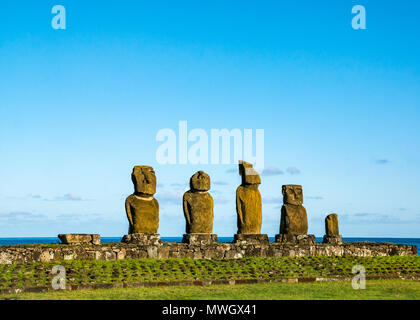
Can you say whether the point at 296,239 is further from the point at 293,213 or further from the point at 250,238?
the point at 250,238

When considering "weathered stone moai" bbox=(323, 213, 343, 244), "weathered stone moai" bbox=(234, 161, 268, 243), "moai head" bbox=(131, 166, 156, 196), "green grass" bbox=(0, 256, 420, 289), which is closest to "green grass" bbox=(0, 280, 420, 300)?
"green grass" bbox=(0, 256, 420, 289)

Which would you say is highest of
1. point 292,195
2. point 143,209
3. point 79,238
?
point 292,195

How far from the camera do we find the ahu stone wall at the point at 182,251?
19.6 m

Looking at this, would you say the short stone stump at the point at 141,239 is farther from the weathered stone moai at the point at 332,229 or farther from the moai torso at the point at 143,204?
the weathered stone moai at the point at 332,229

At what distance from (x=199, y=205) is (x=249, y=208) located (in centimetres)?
244

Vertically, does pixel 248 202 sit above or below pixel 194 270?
above

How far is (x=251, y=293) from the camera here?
16.1 meters

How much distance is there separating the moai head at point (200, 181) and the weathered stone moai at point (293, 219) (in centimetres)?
441

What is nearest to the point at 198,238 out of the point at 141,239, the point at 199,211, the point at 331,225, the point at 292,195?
the point at 199,211

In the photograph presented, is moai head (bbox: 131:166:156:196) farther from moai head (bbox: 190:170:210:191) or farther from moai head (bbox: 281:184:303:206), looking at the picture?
moai head (bbox: 281:184:303:206)

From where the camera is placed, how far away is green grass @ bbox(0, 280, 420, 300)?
1525cm

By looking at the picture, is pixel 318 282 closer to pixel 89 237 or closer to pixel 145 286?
pixel 145 286

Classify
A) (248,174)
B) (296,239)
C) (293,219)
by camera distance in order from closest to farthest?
(248,174) < (296,239) < (293,219)
